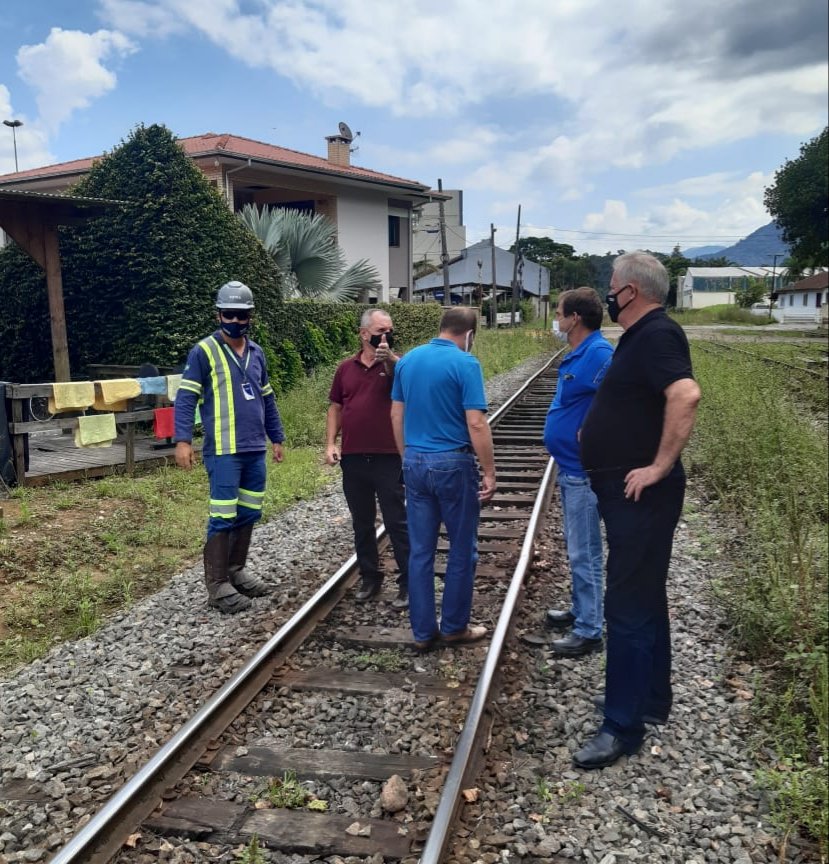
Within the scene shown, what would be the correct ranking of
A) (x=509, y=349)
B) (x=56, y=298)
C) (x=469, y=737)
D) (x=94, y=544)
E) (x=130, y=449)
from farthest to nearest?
(x=509, y=349) → (x=56, y=298) → (x=130, y=449) → (x=94, y=544) → (x=469, y=737)

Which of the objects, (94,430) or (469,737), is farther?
(94,430)

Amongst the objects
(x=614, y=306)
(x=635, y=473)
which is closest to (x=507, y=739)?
(x=635, y=473)

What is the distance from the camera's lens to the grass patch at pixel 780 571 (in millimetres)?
3383

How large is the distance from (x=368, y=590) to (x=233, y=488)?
1.18 meters

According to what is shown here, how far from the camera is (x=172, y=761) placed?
11.7 ft

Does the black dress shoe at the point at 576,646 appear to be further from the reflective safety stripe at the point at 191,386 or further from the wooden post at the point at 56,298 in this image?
the wooden post at the point at 56,298

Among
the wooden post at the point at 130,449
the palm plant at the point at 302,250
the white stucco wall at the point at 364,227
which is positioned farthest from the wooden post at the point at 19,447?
the white stucco wall at the point at 364,227

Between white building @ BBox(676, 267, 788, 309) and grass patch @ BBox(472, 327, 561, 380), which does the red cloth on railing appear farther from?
white building @ BBox(676, 267, 788, 309)

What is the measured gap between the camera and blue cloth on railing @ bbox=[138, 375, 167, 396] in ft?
31.9

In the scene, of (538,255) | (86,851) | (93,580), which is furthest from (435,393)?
(538,255)

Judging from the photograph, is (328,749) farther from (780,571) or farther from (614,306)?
(780,571)

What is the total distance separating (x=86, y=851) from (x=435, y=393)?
2.67 metres

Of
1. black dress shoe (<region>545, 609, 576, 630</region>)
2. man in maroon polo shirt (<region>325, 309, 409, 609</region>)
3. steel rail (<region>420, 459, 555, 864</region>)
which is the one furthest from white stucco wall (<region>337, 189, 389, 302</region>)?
black dress shoe (<region>545, 609, 576, 630</region>)

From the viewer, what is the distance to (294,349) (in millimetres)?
15383
